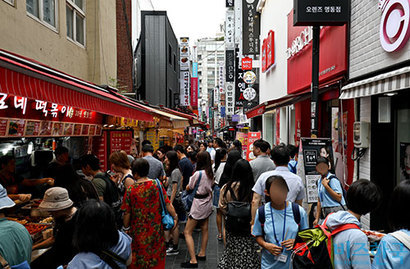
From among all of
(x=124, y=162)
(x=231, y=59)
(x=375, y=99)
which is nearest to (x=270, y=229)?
(x=124, y=162)

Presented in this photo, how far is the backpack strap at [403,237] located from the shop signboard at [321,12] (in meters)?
5.50

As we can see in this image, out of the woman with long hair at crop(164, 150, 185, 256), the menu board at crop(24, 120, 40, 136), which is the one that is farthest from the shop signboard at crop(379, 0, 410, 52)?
the menu board at crop(24, 120, 40, 136)

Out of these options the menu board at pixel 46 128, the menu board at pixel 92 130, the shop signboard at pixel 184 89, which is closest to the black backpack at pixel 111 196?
the menu board at pixel 46 128

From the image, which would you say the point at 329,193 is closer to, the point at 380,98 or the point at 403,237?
the point at 380,98

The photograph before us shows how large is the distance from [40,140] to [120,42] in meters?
9.97

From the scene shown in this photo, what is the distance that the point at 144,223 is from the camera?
4.26 m

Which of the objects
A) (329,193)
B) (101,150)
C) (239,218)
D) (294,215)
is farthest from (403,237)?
(101,150)

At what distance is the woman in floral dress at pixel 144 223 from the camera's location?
4199 millimetres

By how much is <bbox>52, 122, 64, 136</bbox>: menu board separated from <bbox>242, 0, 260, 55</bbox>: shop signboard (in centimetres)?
1336

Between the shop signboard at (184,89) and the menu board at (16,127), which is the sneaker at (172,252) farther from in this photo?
the shop signboard at (184,89)

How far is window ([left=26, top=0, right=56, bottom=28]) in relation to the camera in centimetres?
763

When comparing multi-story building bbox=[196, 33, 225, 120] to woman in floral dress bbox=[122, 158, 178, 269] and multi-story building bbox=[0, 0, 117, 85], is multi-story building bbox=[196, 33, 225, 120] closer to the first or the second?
multi-story building bbox=[0, 0, 117, 85]

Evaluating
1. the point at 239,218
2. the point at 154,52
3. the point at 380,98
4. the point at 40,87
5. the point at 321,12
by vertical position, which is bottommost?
the point at 239,218

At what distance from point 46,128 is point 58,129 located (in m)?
0.62
